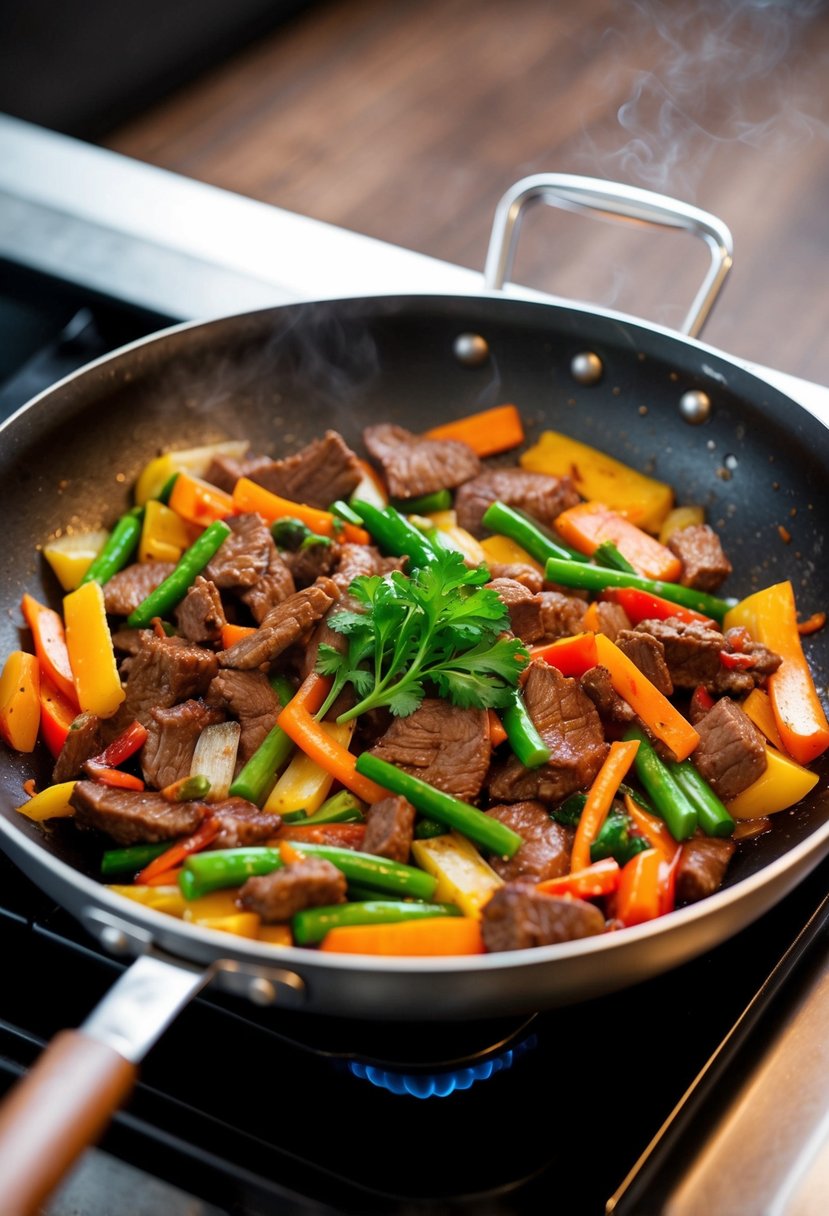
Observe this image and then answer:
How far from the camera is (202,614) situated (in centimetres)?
216

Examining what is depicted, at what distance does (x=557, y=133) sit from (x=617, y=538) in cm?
287

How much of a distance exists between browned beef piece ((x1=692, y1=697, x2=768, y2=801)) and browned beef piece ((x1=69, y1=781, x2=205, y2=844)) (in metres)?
0.92

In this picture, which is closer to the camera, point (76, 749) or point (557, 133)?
point (76, 749)

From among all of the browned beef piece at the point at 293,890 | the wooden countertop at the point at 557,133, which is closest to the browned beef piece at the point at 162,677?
the browned beef piece at the point at 293,890

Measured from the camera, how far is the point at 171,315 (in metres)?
2.79

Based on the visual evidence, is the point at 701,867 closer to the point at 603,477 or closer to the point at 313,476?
the point at 603,477

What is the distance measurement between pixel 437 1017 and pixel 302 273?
2.10m

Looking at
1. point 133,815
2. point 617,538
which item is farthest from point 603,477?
point 133,815

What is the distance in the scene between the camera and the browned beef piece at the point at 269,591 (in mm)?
2209

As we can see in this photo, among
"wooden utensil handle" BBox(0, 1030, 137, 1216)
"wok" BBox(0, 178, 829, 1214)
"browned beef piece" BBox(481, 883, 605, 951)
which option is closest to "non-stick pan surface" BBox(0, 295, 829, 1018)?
"wok" BBox(0, 178, 829, 1214)

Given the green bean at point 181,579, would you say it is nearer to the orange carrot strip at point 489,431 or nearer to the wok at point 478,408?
the wok at point 478,408

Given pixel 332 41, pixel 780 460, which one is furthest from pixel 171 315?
pixel 332 41

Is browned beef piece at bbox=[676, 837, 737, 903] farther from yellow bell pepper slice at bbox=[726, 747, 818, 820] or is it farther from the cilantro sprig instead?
the cilantro sprig

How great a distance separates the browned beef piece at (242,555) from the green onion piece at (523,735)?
63 cm
